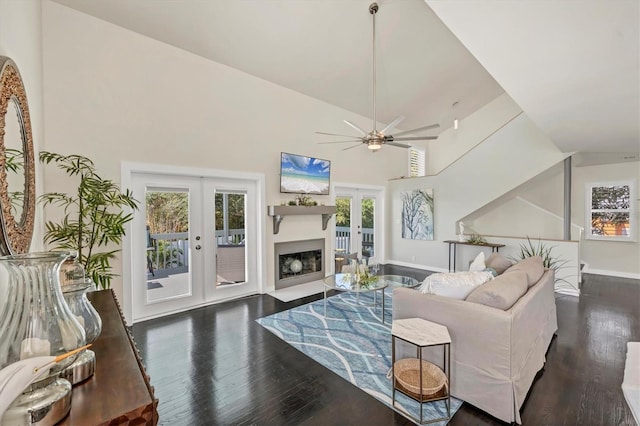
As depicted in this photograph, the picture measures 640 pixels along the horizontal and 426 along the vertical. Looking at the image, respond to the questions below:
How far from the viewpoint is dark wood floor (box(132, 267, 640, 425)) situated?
6.57ft

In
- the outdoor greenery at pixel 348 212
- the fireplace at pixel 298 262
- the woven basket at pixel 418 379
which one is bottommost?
the woven basket at pixel 418 379

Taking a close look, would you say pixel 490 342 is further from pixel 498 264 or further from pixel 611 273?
pixel 611 273

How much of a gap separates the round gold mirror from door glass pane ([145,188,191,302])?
2.13 meters

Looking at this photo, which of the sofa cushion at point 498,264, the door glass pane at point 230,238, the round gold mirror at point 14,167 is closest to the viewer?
the round gold mirror at point 14,167

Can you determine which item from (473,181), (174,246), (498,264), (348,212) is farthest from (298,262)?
(473,181)

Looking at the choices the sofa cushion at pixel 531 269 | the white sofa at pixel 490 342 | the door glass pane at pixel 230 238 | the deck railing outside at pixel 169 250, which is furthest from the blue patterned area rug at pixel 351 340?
the deck railing outside at pixel 169 250

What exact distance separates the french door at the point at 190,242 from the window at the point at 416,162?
5.08m

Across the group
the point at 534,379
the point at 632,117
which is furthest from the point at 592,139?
the point at 534,379

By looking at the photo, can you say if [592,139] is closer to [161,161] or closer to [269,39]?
[269,39]

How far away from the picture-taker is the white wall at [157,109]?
3.06 m

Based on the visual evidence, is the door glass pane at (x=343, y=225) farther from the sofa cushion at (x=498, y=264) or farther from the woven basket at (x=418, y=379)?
the woven basket at (x=418, y=379)

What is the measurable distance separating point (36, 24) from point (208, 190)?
7.87 ft

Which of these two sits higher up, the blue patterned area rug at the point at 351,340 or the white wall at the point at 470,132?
the white wall at the point at 470,132

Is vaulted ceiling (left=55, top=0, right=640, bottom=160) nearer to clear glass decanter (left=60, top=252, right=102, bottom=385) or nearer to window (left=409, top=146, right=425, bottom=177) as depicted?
window (left=409, top=146, right=425, bottom=177)
